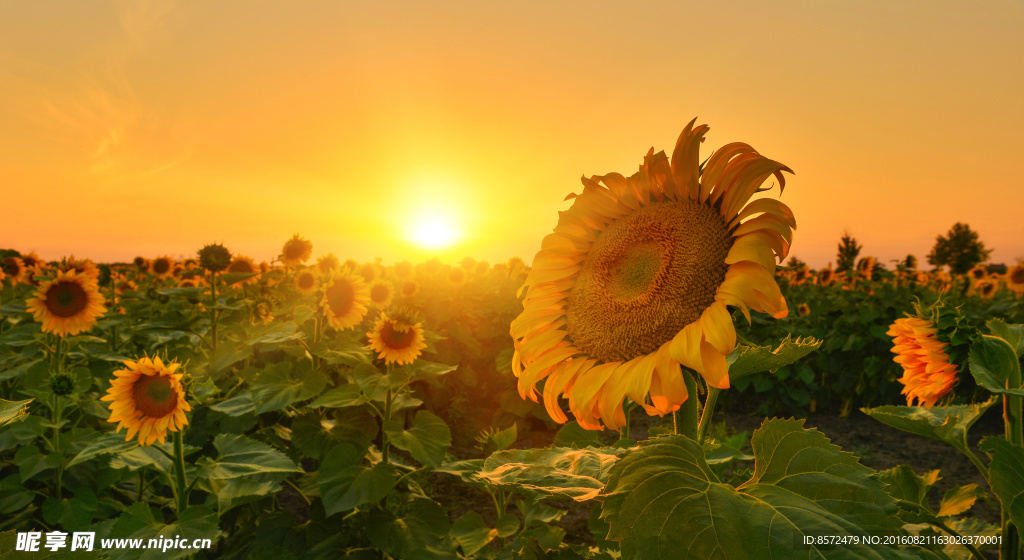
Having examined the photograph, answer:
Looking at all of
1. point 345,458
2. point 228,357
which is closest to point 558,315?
point 345,458

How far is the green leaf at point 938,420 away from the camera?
1570 millimetres

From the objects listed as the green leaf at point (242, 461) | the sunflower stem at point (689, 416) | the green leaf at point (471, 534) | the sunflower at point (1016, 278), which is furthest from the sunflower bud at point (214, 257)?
the sunflower at point (1016, 278)

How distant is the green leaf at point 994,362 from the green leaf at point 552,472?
3.78ft

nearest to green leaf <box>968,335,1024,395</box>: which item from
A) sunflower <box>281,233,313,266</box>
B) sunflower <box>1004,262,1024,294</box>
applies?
sunflower <box>281,233,313,266</box>

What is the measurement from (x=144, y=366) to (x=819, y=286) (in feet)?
37.8

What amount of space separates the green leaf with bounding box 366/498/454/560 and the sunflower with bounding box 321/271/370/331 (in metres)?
1.47

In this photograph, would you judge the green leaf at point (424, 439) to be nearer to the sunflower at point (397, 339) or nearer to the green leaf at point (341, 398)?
the green leaf at point (341, 398)

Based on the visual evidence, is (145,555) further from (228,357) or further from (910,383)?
(910,383)

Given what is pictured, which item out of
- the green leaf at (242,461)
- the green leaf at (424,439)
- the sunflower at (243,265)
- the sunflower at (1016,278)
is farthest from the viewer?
the sunflower at (1016,278)

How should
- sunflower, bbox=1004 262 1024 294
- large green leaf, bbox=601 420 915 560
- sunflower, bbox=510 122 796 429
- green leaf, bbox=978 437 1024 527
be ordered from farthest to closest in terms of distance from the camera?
sunflower, bbox=1004 262 1024 294
green leaf, bbox=978 437 1024 527
sunflower, bbox=510 122 796 429
large green leaf, bbox=601 420 915 560

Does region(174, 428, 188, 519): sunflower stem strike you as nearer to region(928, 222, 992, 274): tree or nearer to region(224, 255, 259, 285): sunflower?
region(224, 255, 259, 285): sunflower

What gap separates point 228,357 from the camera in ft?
10.8

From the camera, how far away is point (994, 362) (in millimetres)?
1573

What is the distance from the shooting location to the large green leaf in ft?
2.73
